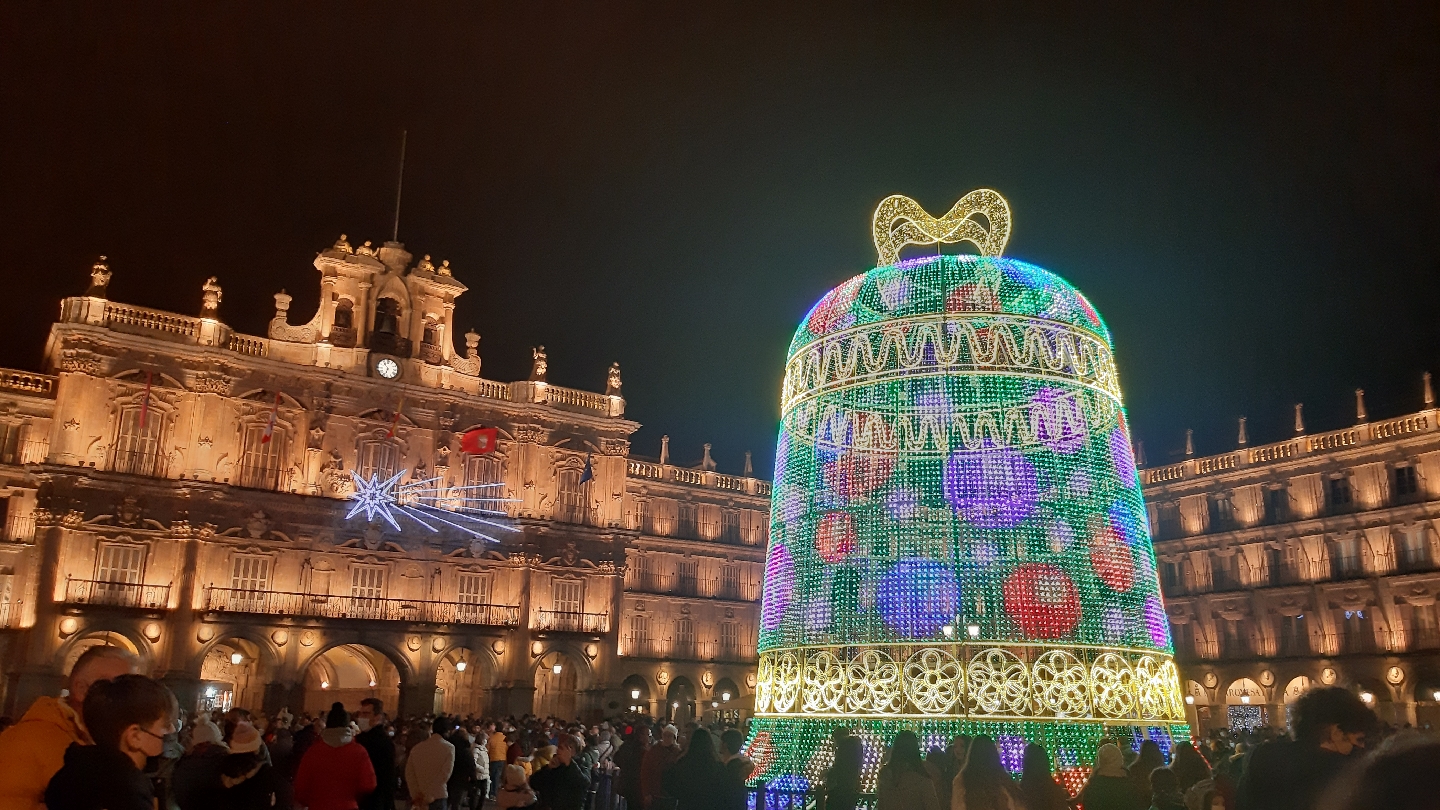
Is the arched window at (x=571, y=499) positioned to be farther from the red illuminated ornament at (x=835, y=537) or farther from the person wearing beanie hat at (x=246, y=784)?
the person wearing beanie hat at (x=246, y=784)

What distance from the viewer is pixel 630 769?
32.6 feet

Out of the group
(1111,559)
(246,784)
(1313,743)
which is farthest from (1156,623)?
(246,784)

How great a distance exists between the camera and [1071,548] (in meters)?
11.3

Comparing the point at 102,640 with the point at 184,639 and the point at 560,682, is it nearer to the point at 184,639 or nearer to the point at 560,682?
the point at 184,639

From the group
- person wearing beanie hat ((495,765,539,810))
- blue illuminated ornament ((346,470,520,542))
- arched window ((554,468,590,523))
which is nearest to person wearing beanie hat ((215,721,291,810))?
person wearing beanie hat ((495,765,539,810))

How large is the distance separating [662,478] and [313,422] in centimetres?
1586

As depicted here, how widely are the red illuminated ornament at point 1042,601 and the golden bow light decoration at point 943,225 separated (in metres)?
4.10

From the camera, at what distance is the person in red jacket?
7.02 m

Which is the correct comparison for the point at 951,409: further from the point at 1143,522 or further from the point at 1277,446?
the point at 1277,446

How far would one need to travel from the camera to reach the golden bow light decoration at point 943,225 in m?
13.3

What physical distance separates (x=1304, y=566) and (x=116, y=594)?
3993 centimetres

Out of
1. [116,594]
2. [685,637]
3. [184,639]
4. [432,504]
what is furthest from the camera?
[685,637]

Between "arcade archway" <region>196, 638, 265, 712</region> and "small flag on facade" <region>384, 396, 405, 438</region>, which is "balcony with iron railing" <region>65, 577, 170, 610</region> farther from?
"small flag on facade" <region>384, 396, 405, 438</region>

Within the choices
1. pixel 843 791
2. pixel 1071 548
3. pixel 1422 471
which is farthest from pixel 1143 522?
pixel 1422 471
